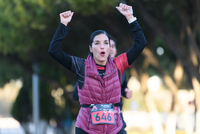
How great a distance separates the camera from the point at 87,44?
16625mm

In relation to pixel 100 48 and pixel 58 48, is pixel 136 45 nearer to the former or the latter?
pixel 100 48

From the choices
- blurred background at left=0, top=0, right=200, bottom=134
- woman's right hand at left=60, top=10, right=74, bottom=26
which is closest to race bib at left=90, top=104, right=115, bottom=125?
woman's right hand at left=60, top=10, right=74, bottom=26

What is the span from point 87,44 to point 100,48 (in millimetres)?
12714

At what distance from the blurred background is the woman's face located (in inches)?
45.5

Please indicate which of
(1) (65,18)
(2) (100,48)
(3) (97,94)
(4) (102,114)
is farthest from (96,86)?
(1) (65,18)

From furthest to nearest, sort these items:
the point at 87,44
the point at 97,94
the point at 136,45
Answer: the point at 87,44, the point at 136,45, the point at 97,94

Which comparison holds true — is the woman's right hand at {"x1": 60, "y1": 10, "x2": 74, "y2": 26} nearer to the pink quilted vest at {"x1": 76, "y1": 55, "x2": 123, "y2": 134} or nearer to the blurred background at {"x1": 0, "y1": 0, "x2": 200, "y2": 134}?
the pink quilted vest at {"x1": 76, "y1": 55, "x2": 123, "y2": 134}

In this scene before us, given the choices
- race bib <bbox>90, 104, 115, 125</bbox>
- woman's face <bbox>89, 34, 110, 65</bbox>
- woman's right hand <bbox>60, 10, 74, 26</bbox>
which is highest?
woman's right hand <bbox>60, 10, 74, 26</bbox>

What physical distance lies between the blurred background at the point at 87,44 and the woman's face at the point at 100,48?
3.79ft

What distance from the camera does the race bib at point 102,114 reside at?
150 inches

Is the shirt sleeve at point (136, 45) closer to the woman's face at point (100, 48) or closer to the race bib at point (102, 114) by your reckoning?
the woman's face at point (100, 48)

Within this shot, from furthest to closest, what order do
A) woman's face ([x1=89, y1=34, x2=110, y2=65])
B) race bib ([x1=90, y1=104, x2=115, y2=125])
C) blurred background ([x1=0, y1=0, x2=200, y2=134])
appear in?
blurred background ([x1=0, y1=0, x2=200, y2=134]) → woman's face ([x1=89, y1=34, x2=110, y2=65]) → race bib ([x1=90, y1=104, x2=115, y2=125])

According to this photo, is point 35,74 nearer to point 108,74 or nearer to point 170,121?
point 170,121

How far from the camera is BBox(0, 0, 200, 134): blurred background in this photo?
37.1 ft
